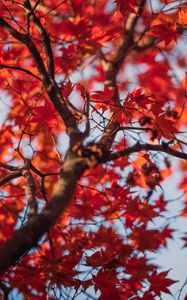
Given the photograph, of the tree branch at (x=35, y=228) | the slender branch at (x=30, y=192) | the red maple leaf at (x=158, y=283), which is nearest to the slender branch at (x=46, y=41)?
the slender branch at (x=30, y=192)

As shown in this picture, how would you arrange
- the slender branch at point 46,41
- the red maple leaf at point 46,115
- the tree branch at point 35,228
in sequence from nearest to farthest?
the tree branch at point 35,228 → the slender branch at point 46,41 → the red maple leaf at point 46,115

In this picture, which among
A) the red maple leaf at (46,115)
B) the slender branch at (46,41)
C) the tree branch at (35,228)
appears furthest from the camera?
the red maple leaf at (46,115)

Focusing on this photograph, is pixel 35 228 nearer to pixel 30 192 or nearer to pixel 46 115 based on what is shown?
pixel 30 192

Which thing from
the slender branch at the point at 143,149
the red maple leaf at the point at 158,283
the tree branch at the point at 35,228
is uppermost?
the slender branch at the point at 143,149

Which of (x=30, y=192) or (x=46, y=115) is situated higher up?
(x=46, y=115)

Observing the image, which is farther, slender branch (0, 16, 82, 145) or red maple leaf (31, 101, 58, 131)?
red maple leaf (31, 101, 58, 131)

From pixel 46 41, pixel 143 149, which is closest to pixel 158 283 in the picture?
pixel 143 149

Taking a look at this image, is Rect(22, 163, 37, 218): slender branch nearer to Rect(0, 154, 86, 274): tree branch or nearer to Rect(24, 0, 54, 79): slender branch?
Rect(0, 154, 86, 274): tree branch

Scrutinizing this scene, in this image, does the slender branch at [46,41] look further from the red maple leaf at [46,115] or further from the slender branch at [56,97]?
the red maple leaf at [46,115]

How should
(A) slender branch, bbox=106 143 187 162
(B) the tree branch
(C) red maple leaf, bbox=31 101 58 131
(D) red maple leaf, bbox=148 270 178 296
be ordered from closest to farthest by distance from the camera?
1. (B) the tree branch
2. (A) slender branch, bbox=106 143 187 162
3. (D) red maple leaf, bbox=148 270 178 296
4. (C) red maple leaf, bbox=31 101 58 131

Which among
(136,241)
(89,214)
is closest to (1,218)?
(89,214)

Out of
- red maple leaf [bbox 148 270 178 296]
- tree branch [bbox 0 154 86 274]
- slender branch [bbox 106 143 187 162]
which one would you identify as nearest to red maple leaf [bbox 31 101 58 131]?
slender branch [bbox 106 143 187 162]

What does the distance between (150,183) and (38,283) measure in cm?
96

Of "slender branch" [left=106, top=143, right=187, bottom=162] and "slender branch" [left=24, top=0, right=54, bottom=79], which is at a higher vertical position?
"slender branch" [left=24, top=0, right=54, bottom=79]
